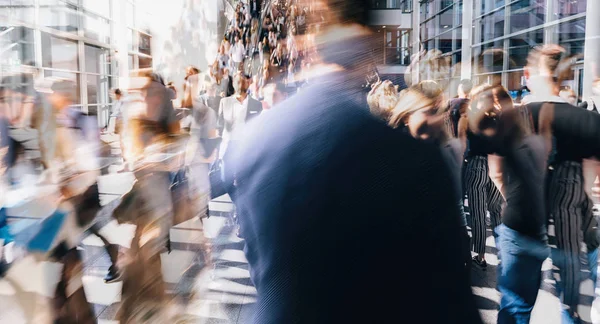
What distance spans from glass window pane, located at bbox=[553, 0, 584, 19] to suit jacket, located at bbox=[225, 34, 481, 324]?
10652mm

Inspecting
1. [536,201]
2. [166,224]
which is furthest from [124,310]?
[536,201]

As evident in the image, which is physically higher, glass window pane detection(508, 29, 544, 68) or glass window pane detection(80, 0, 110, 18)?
glass window pane detection(80, 0, 110, 18)

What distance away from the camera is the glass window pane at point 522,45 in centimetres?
1267

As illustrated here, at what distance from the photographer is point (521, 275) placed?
3.29m

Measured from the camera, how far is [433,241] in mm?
1192

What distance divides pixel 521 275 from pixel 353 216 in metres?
2.44

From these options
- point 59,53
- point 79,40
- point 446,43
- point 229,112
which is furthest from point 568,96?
point 446,43

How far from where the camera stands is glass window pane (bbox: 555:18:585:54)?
34.6ft

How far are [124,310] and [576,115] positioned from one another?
3302 millimetres

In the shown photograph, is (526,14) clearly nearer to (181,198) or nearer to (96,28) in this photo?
(181,198)

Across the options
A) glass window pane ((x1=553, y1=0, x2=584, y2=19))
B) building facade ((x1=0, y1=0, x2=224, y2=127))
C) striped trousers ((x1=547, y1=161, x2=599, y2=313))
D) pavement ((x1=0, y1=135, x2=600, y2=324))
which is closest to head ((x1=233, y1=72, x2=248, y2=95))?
building facade ((x1=0, y1=0, x2=224, y2=127))

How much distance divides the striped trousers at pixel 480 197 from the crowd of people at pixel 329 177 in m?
0.02

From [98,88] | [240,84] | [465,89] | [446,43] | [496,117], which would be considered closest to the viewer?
[496,117]

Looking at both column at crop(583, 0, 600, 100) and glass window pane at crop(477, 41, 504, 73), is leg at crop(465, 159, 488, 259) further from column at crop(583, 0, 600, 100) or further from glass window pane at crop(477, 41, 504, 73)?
glass window pane at crop(477, 41, 504, 73)
